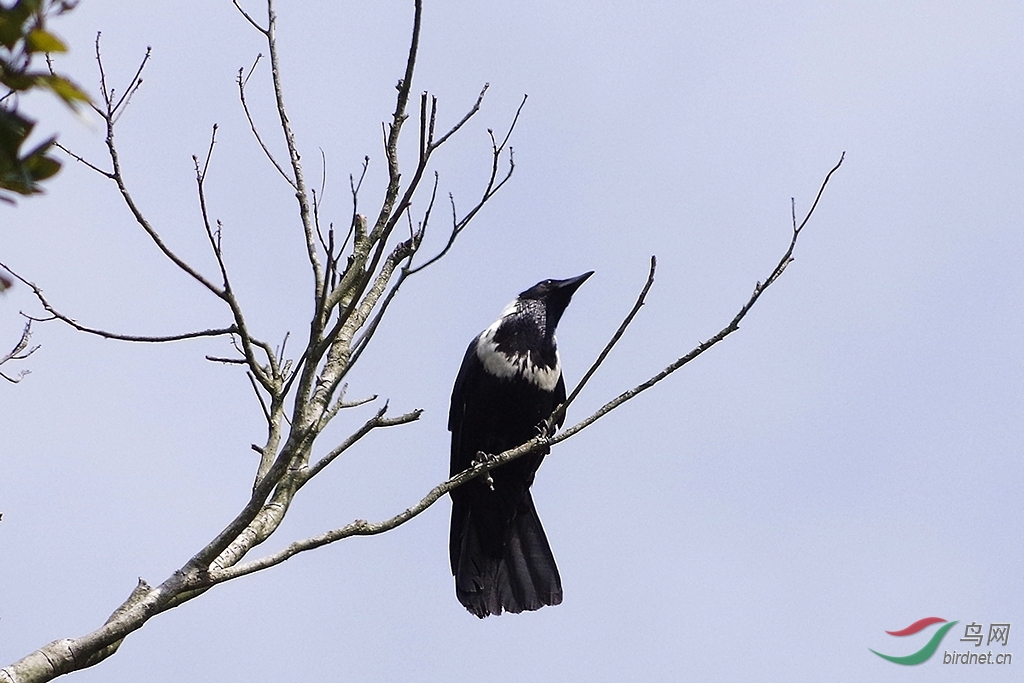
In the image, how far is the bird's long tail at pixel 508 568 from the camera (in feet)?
17.6

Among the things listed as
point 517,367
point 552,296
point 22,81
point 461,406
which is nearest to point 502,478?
point 461,406

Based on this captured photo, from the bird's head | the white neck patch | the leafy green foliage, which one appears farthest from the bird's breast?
the leafy green foliage

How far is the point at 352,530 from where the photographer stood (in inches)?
117

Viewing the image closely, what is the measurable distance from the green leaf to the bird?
417cm

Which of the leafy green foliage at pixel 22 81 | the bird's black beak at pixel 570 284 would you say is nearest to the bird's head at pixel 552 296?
the bird's black beak at pixel 570 284

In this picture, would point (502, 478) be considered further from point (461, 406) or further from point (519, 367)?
point (519, 367)

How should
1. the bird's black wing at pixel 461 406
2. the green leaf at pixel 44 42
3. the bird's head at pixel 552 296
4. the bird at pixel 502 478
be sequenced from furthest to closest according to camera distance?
the bird's head at pixel 552 296 → the bird's black wing at pixel 461 406 → the bird at pixel 502 478 → the green leaf at pixel 44 42

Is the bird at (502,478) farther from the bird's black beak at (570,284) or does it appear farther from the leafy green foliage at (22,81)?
the leafy green foliage at (22,81)

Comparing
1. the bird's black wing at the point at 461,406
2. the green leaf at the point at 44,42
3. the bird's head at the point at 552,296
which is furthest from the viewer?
the bird's head at the point at 552,296

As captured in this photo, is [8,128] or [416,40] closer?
[8,128]

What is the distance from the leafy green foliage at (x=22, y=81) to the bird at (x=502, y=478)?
4146 millimetres

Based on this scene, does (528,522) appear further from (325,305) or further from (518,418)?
(325,305)

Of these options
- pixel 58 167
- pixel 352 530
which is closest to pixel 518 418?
pixel 352 530

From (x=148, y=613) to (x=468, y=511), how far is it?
2821 millimetres
